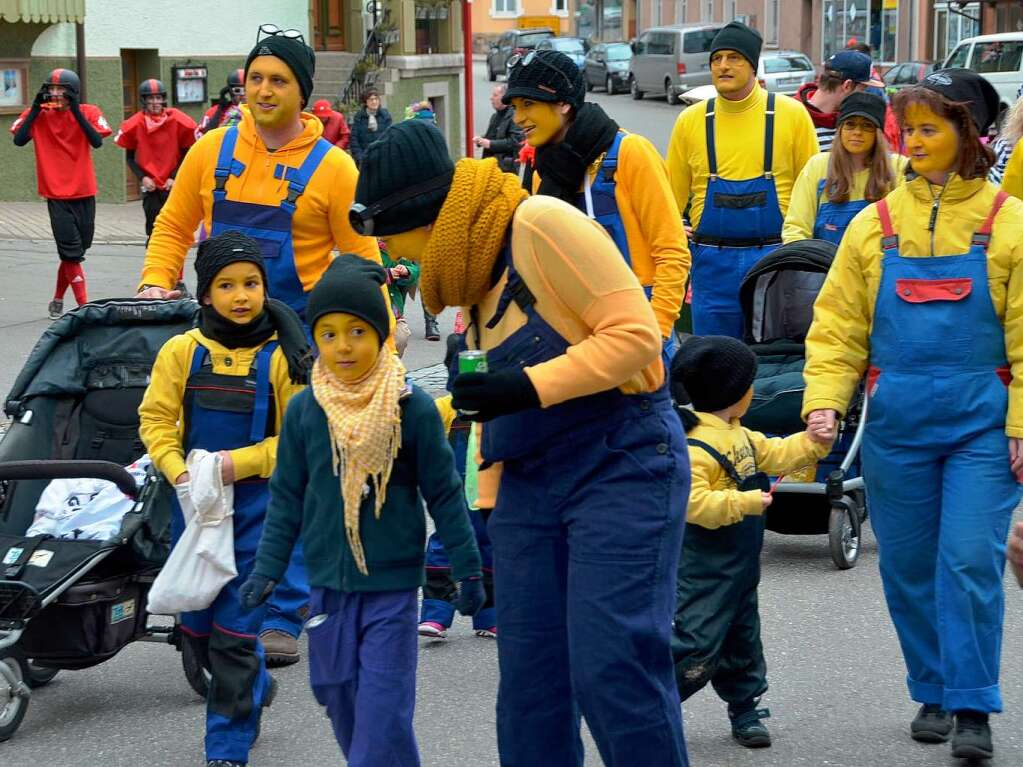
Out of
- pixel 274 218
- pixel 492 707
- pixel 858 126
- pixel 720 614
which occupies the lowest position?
pixel 492 707

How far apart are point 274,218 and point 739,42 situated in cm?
281

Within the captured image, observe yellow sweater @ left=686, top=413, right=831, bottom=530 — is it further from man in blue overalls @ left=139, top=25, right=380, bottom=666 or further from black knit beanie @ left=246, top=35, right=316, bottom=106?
black knit beanie @ left=246, top=35, right=316, bottom=106

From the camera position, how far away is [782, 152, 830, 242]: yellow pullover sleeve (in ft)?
24.9

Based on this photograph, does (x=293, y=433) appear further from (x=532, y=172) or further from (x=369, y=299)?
(x=532, y=172)

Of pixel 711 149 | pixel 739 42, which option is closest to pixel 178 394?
pixel 711 149

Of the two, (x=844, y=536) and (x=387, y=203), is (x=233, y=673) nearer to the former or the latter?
(x=387, y=203)

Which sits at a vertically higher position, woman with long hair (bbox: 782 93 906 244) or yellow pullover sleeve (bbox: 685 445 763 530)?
woman with long hair (bbox: 782 93 906 244)

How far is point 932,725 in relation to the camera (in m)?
5.21

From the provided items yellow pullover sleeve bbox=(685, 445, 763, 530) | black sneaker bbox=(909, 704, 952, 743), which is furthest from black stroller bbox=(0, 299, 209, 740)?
black sneaker bbox=(909, 704, 952, 743)

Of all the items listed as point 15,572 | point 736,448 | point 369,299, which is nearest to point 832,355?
point 736,448

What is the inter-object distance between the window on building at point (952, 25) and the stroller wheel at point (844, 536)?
1558 inches

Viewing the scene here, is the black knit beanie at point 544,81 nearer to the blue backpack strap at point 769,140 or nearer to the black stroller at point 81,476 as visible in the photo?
the black stroller at point 81,476

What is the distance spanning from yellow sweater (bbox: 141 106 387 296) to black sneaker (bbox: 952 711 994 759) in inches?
98.4

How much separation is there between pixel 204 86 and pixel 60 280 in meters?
12.2
